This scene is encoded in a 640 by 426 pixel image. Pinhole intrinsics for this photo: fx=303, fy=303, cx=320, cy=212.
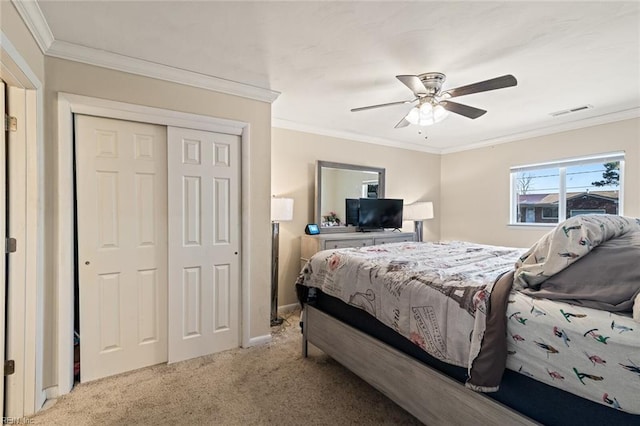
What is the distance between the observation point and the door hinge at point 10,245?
5.97 ft

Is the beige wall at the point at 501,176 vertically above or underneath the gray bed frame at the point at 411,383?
above

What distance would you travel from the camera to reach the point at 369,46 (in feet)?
6.95

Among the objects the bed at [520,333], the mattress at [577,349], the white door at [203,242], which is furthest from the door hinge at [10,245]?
the mattress at [577,349]

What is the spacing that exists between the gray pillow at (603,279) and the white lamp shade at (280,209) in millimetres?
2531

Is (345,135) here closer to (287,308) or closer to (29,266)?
(287,308)

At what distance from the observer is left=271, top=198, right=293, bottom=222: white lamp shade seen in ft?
11.2

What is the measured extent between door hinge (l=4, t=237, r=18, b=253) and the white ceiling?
1.35 metres

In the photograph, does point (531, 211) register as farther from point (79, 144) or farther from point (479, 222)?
point (79, 144)

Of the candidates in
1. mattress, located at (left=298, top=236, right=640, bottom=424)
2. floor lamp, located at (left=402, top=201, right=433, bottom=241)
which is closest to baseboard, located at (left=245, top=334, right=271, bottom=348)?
mattress, located at (left=298, top=236, right=640, bottom=424)

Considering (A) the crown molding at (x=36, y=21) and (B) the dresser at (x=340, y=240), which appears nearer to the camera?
(A) the crown molding at (x=36, y=21)

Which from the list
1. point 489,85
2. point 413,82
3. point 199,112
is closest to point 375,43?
point 413,82

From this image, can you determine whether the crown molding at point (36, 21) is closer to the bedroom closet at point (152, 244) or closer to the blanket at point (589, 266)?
the bedroom closet at point (152, 244)

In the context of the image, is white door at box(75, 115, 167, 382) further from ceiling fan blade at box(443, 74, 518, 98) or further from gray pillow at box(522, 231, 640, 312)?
gray pillow at box(522, 231, 640, 312)

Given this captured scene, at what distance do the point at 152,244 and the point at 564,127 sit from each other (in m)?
4.96
